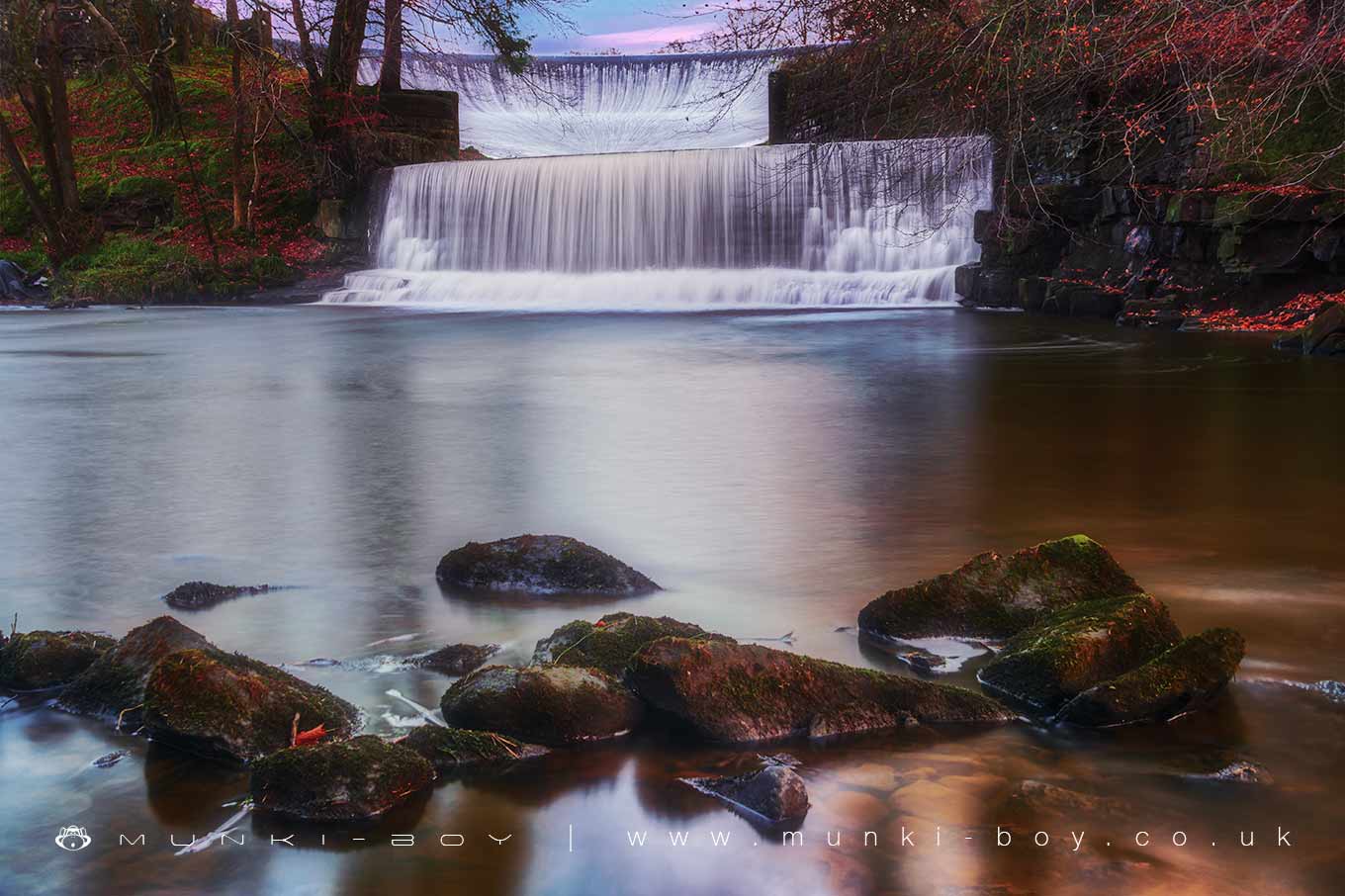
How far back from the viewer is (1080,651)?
378 centimetres

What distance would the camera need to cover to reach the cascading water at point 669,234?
73.8 ft

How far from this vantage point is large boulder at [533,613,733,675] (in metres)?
3.98

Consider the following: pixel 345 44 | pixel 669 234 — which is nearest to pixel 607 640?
pixel 669 234

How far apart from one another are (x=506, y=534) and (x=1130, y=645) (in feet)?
10.4

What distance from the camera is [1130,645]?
386 centimetres

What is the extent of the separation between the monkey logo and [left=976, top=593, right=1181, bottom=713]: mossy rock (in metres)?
2.45

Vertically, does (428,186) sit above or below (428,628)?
above

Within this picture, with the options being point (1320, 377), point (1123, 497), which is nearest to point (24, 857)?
point (1123, 497)

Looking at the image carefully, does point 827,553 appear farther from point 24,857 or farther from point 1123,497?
point 24,857

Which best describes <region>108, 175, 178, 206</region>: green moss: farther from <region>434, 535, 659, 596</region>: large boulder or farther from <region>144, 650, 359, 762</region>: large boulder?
<region>144, 650, 359, 762</region>: large boulder

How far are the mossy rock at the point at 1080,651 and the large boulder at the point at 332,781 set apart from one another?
174cm

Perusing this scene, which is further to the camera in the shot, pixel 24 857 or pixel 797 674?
pixel 797 674

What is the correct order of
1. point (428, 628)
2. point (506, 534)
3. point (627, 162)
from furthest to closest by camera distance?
point (627, 162) < point (506, 534) < point (428, 628)

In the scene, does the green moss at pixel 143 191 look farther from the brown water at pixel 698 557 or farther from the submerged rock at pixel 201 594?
the submerged rock at pixel 201 594
